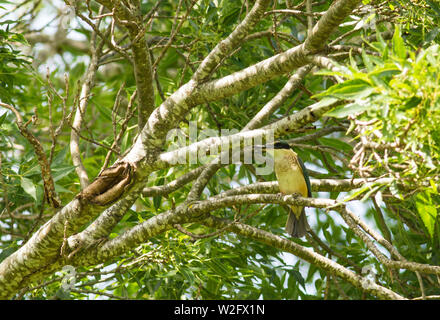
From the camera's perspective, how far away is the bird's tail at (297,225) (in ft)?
14.4

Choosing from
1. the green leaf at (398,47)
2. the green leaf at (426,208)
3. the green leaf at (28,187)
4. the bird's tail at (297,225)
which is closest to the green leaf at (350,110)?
the green leaf at (398,47)

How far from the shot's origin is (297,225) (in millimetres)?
4469

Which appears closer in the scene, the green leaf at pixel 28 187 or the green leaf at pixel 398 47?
the green leaf at pixel 398 47

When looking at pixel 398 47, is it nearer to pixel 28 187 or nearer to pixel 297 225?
pixel 28 187

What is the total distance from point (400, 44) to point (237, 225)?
5.78 feet

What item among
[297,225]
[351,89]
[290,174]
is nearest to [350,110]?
[351,89]

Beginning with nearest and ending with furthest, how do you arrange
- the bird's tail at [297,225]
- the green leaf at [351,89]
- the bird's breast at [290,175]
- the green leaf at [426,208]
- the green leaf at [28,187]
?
the green leaf at [351,89], the green leaf at [426,208], the green leaf at [28,187], the bird's tail at [297,225], the bird's breast at [290,175]

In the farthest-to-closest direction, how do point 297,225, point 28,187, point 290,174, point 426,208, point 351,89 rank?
point 290,174 → point 297,225 → point 28,187 → point 426,208 → point 351,89

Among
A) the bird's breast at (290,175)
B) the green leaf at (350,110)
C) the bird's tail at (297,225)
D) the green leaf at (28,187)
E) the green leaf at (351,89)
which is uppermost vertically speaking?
the bird's breast at (290,175)

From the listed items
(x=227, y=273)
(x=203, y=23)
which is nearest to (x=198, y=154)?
(x=227, y=273)

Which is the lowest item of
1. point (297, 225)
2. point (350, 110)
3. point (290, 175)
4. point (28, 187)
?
point (350, 110)

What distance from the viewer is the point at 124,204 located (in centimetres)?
329

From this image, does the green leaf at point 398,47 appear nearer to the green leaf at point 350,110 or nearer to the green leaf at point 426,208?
the green leaf at point 350,110
